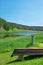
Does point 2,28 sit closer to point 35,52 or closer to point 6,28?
point 6,28

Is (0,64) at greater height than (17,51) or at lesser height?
lesser

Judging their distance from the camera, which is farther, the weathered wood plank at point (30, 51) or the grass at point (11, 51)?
the weathered wood plank at point (30, 51)

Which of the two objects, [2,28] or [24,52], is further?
[2,28]

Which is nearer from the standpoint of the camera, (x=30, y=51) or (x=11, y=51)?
(x=30, y=51)

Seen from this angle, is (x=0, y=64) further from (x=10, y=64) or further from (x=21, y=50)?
(x=21, y=50)

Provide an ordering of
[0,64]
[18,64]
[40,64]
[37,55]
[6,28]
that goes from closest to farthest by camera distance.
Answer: [40,64]
[18,64]
[0,64]
[37,55]
[6,28]

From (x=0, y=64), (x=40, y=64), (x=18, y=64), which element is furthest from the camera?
(x=0, y=64)

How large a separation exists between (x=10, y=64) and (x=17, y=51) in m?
1.45

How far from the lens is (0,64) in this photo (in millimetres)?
11742

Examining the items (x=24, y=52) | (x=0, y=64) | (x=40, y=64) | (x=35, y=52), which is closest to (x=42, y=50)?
(x=35, y=52)

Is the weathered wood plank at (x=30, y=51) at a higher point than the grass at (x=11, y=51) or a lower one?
higher

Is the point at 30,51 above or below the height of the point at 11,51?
above

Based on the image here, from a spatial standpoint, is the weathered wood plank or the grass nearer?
the grass

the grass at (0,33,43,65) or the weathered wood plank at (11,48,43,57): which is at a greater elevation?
the weathered wood plank at (11,48,43,57)
